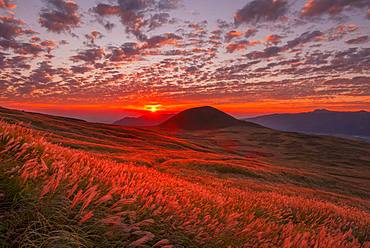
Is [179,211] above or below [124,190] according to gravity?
below

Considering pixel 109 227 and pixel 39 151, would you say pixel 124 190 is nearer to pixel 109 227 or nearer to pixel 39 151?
pixel 109 227

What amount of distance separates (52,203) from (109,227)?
0.68m

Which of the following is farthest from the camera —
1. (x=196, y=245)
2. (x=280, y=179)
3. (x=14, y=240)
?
(x=280, y=179)

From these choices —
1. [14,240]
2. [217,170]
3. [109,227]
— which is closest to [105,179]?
[109,227]

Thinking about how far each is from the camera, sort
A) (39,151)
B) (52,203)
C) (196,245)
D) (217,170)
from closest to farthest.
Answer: (52,203)
(196,245)
(39,151)
(217,170)

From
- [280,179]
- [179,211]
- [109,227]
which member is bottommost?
[280,179]

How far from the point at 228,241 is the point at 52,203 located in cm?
238

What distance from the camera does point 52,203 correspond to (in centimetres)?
304

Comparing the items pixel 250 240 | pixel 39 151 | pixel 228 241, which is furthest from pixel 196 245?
pixel 39 151

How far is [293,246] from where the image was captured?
4.36m

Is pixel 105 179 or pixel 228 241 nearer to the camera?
pixel 228 241

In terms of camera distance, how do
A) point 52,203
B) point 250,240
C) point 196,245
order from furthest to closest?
1. point 250,240
2. point 196,245
3. point 52,203

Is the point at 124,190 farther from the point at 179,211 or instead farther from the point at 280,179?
the point at 280,179

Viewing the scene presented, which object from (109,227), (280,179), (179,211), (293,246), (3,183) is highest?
(3,183)
